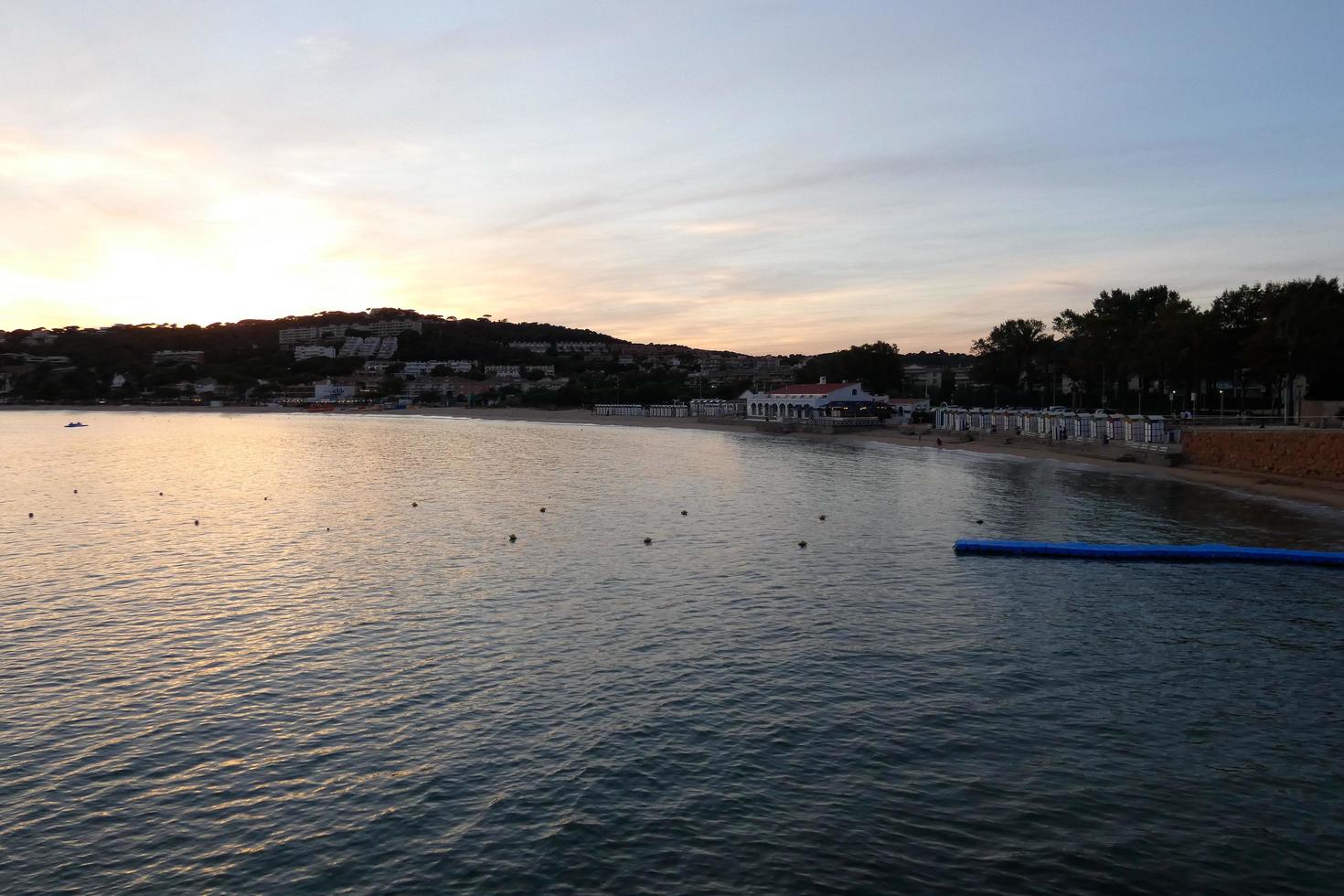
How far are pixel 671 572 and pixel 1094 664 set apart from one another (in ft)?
43.6

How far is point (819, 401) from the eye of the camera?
391 feet

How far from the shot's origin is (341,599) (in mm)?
25328

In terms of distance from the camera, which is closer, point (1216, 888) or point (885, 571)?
point (1216, 888)

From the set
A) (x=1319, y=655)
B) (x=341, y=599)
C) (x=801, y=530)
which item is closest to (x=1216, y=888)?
(x=1319, y=655)

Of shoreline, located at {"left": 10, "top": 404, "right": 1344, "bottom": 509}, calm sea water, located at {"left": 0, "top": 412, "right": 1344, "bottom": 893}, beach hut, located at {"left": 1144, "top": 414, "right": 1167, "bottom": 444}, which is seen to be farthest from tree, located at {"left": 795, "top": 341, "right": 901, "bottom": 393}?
calm sea water, located at {"left": 0, "top": 412, "right": 1344, "bottom": 893}

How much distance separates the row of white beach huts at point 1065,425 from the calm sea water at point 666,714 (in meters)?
27.6

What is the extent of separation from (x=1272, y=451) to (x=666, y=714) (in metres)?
47.8

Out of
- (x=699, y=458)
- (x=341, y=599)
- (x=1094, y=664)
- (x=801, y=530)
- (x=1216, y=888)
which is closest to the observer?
(x=1216, y=888)

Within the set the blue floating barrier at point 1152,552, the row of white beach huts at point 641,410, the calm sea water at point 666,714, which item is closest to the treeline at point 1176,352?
the calm sea water at point 666,714

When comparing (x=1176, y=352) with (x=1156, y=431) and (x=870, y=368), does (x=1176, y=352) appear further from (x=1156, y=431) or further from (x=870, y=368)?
(x=870, y=368)

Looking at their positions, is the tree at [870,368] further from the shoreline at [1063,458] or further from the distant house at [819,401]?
Answer: the shoreline at [1063,458]

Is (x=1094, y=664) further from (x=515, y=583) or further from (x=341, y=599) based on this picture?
(x=341, y=599)

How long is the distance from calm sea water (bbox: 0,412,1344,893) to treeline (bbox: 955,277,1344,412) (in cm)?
3375

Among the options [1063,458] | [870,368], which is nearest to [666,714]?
[1063,458]
